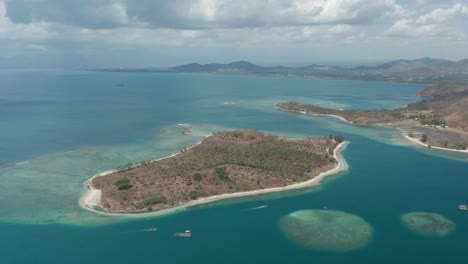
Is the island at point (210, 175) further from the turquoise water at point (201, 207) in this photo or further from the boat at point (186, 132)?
the boat at point (186, 132)

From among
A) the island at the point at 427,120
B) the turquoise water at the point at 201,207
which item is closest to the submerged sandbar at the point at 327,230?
the turquoise water at the point at 201,207

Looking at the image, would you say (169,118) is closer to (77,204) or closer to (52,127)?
(52,127)

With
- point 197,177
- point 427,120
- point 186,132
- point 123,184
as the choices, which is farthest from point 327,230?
point 427,120

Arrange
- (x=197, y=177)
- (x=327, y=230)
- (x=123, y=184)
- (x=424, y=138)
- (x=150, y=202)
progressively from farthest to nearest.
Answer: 1. (x=424, y=138)
2. (x=197, y=177)
3. (x=123, y=184)
4. (x=150, y=202)
5. (x=327, y=230)

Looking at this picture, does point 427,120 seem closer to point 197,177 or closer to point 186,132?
point 186,132

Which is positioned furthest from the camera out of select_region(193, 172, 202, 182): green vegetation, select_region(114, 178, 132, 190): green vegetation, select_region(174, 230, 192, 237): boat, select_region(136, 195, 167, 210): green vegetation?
select_region(193, 172, 202, 182): green vegetation

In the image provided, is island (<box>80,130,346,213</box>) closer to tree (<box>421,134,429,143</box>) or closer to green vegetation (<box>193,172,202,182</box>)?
green vegetation (<box>193,172,202,182</box>)

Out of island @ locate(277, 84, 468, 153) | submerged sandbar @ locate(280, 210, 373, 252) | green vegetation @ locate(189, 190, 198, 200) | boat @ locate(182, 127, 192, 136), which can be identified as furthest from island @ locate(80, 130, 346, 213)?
island @ locate(277, 84, 468, 153)
